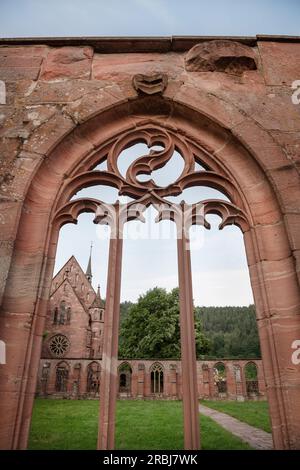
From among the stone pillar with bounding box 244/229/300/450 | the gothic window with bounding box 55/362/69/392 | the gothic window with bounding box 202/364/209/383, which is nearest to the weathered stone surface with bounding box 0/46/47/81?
the stone pillar with bounding box 244/229/300/450

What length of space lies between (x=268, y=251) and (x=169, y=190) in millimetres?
1163

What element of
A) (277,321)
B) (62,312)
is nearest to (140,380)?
(62,312)

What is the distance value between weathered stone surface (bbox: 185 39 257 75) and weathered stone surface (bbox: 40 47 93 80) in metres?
1.27

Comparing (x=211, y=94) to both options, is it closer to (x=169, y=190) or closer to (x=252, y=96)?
(x=252, y=96)

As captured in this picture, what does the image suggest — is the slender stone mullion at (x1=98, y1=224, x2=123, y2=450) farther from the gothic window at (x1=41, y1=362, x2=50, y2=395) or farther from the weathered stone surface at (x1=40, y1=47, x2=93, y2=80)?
the gothic window at (x1=41, y1=362, x2=50, y2=395)

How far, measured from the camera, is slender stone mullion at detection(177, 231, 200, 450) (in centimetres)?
232

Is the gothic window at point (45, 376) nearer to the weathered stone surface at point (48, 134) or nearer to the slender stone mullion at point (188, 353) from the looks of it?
the weathered stone surface at point (48, 134)

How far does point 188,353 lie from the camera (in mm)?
2562

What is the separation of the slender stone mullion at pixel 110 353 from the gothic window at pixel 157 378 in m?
19.2

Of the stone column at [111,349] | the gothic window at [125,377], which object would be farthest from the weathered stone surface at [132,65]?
the gothic window at [125,377]

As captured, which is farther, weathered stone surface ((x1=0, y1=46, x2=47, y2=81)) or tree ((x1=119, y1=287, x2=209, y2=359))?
tree ((x1=119, y1=287, x2=209, y2=359))
